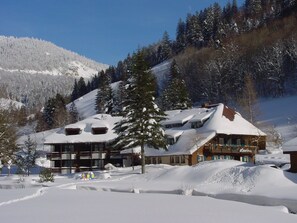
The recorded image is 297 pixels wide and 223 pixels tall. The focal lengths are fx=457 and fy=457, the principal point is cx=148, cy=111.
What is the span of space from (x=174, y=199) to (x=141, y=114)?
79.1ft

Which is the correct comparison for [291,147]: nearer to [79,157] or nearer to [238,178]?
[238,178]

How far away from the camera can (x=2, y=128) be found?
5409cm

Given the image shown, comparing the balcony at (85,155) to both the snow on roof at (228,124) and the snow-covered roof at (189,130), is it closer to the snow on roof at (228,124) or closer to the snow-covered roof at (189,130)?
the snow-covered roof at (189,130)

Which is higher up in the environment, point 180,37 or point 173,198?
point 180,37

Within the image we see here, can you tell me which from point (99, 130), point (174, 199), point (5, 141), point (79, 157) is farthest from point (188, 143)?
point (174, 199)

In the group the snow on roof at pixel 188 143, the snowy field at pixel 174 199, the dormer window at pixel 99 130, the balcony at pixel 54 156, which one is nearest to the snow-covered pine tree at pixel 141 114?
the snowy field at pixel 174 199

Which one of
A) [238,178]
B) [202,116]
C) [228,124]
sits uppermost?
[202,116]

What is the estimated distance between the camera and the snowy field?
1546 centimetres

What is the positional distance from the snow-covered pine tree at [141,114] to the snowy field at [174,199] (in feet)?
12.7

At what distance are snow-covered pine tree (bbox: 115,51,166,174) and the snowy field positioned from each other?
153 inches

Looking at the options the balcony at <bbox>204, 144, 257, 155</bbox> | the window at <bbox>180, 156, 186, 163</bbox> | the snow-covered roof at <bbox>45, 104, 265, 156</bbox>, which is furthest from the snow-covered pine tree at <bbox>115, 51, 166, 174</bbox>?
the balcony at <bbox>204, 144, 257, 155</bbox>

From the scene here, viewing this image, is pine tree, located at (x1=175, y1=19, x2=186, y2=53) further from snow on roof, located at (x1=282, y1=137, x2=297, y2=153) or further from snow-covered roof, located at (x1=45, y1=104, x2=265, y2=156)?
snow on roof, located at (x1=282, y1=137, x2=297, y2=153)

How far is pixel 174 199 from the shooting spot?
2297cm

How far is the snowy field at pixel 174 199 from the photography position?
1546cm
